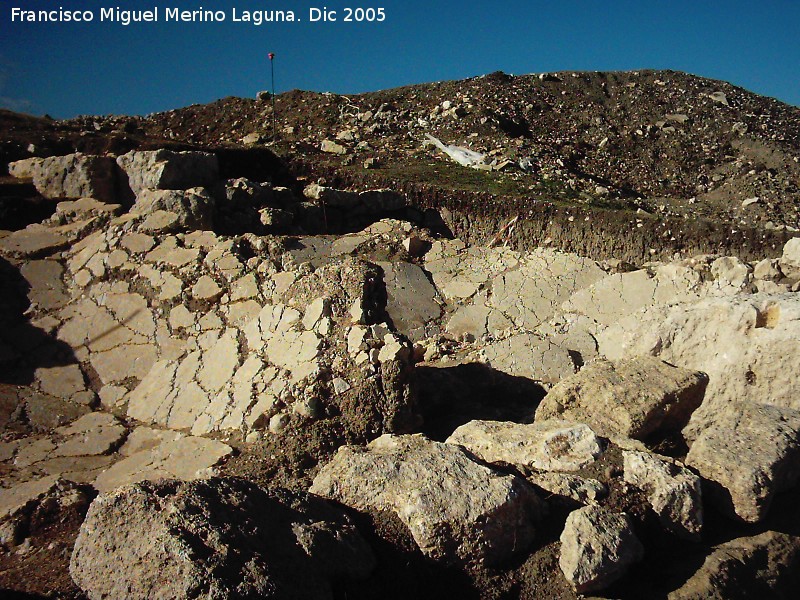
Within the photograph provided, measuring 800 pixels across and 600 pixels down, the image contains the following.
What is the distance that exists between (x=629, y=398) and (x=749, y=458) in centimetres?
67

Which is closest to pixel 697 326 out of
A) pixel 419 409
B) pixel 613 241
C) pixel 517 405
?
pixel 517 405

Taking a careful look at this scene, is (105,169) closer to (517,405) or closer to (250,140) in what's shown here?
(517,405)

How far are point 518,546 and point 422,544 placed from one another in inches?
16.0

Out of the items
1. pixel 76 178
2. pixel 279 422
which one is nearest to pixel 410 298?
pixel 279 422

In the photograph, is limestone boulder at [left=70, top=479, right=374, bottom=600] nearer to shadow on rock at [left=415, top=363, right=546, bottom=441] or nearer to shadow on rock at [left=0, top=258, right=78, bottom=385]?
shadow on rock at [left=415, top=363, right=546, bottom=441]

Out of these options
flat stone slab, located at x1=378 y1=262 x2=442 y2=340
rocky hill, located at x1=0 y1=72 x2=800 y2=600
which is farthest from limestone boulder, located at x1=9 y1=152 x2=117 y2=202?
flat stone slab, located at x1=378 y1=262 x2=442 y2=340

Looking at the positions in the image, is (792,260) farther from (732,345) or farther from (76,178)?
(76,178)

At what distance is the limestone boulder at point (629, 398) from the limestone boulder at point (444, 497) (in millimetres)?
991

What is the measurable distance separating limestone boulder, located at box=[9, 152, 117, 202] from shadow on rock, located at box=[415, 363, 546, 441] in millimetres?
4231

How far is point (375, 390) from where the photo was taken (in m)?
3.93

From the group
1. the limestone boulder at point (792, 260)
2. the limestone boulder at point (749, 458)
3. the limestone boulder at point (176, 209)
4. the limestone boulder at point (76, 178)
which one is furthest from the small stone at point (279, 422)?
the limestone boulder at point (792, 260)

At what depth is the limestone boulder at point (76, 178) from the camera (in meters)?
6.73

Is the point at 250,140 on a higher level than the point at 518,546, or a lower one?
higher

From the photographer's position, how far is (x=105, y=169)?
6918 mm
